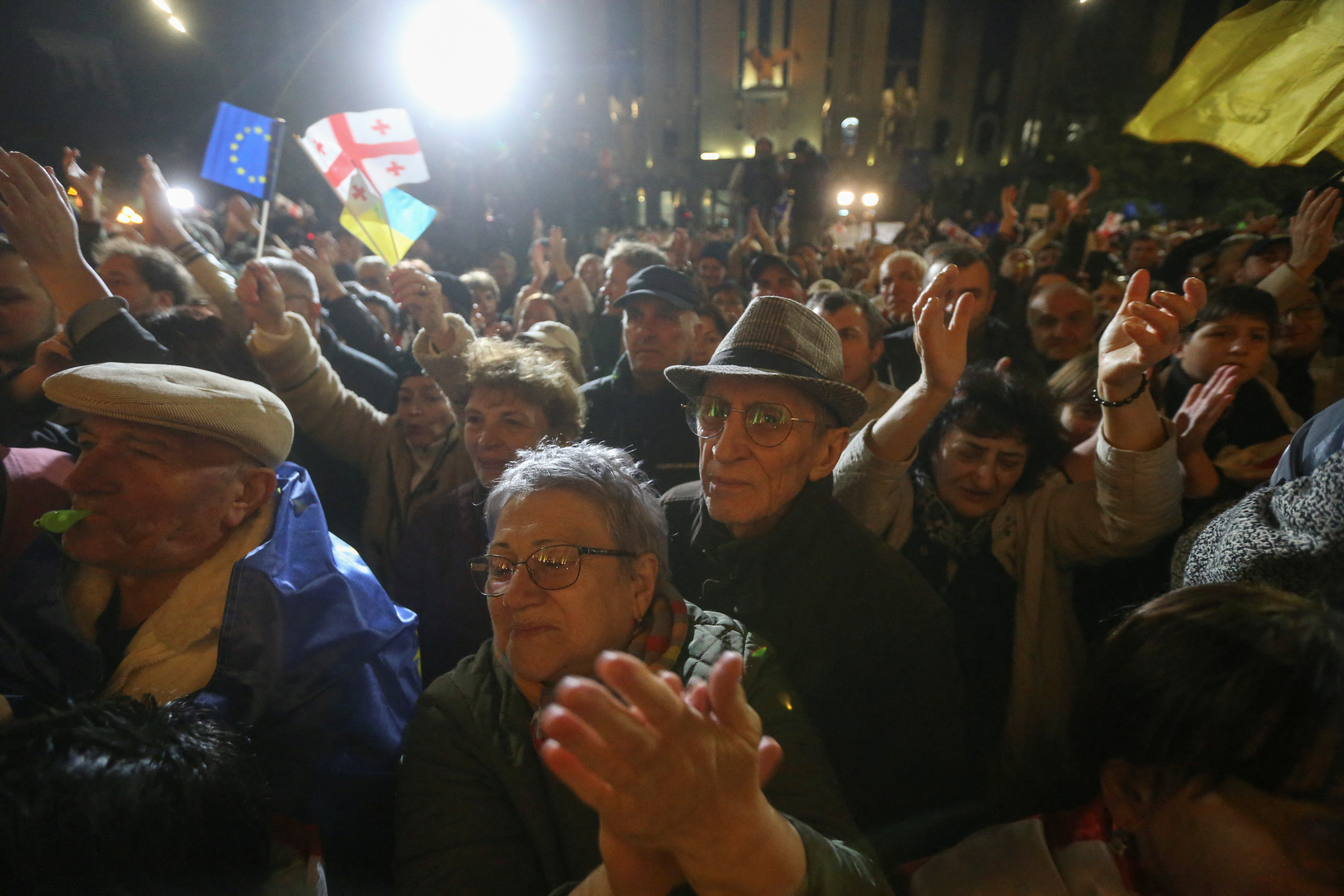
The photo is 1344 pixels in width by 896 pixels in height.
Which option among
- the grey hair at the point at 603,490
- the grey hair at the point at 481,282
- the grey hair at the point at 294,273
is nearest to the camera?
the grey hair at the point at 603,490

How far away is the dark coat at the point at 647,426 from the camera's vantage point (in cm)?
339

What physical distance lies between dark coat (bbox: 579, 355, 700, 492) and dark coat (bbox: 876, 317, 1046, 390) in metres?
1.38

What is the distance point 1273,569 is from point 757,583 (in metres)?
1.10

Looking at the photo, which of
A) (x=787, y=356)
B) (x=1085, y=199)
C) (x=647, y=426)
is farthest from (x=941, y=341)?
(x=1085, y=199)

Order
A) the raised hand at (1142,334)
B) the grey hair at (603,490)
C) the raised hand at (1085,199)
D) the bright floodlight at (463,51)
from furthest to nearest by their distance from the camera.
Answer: the bright floodlight at (463,51) → the raised hand at (1085,199) → the raised hand at (1142,334) → the grey hair at (603,490)

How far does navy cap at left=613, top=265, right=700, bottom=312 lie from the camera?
11.8 feet

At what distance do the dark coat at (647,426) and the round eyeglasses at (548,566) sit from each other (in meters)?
1.69

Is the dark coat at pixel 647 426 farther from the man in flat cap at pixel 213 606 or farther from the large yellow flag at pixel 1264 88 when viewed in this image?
the large yellow flag at pixel 1264 88

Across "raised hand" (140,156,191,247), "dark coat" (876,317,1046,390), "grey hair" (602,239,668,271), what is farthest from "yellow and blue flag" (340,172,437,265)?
"dark coat" (876,317,1046,390)

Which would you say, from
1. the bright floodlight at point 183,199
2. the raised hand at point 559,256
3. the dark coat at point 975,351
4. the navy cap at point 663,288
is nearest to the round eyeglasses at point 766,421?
the navy cap at point 663,288

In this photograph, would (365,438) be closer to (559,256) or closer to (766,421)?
(766,421)

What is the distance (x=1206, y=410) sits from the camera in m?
2.34

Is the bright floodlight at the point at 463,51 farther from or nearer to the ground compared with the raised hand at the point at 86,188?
farther from the ground

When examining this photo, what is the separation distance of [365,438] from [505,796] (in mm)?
2266
